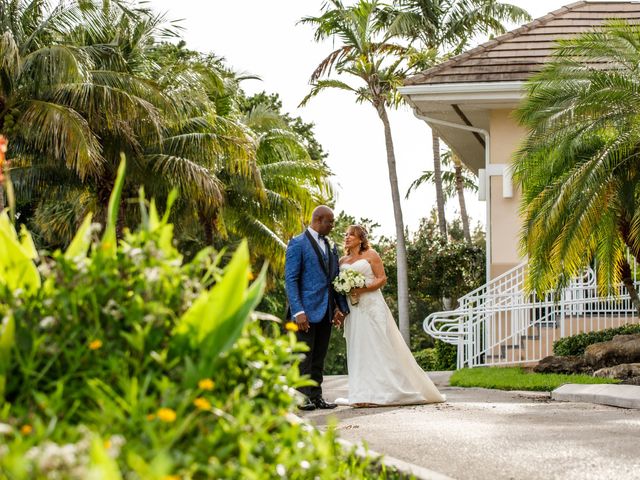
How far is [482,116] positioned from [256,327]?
1957 cm

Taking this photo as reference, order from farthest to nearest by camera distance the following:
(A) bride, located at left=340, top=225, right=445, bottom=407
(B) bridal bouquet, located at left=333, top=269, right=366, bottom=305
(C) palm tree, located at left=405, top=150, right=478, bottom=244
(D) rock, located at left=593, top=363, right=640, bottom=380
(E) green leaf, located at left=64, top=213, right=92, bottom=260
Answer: (C) palm tree, located at left=405, top=150, right=478, bottom=244 → (D) rock, located at left=593, top=363, right=640, bottom=380 → (A) bride, located at left=340, top=225, right=445, bottom=407 → (B) bridal bouquet, located at left=333, top=269, right=366, bottom=305 → (E) green leaf, located at left=64, top=213, right=92, bottom=260

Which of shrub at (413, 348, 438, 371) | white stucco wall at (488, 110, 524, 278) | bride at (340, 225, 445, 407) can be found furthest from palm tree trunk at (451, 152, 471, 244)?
bride at (340, 225, 445, 407)

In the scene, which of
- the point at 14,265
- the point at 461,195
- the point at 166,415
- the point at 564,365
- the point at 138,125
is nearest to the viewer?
the point at 166,415

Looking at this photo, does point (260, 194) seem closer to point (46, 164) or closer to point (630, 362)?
point (46, 164)

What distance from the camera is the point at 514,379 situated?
52.5ft

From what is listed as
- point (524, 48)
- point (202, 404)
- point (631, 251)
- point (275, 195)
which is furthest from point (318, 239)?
point (275, 195)

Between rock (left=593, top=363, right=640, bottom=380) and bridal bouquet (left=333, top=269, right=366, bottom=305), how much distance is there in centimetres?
535

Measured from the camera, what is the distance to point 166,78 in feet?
86.8

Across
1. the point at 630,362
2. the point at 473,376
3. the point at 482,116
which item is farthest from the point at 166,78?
the point at 630,362

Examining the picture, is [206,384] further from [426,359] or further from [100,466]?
[426,359]

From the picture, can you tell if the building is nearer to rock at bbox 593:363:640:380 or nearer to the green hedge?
the green hedge

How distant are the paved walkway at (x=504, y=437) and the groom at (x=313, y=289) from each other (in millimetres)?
539

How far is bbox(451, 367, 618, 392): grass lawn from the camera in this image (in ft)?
48.9

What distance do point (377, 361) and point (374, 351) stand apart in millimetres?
116
